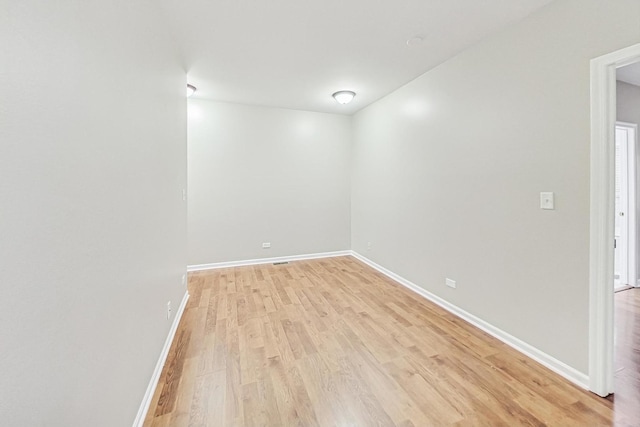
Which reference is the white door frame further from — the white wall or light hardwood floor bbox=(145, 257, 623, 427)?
the white wall

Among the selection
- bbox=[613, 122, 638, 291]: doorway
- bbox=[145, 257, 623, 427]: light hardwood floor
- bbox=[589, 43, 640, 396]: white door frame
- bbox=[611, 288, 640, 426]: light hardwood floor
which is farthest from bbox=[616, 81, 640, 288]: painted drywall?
bbox=[145, 257, 623, 427]: light hardwood floor

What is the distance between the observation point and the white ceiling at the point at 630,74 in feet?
9.35

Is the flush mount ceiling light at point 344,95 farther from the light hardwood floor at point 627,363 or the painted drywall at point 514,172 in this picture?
the light hardwood floor at point 627,363

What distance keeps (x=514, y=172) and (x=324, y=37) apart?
205cm

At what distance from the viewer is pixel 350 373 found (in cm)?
193

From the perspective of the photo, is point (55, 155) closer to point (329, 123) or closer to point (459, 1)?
point (459, 1)

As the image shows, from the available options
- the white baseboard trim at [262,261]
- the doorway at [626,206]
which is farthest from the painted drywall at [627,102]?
the white baseboard trim at [262,261]

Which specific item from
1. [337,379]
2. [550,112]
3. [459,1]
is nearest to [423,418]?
[337,379]

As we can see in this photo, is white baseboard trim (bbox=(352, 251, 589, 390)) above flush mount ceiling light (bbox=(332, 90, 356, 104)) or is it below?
below

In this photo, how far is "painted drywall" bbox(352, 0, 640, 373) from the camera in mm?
1811

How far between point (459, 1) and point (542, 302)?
2.37m

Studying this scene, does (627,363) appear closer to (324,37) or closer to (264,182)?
(324,37)

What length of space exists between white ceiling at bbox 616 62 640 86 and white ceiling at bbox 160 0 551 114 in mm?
1858

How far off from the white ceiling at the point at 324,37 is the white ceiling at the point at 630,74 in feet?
6.09
